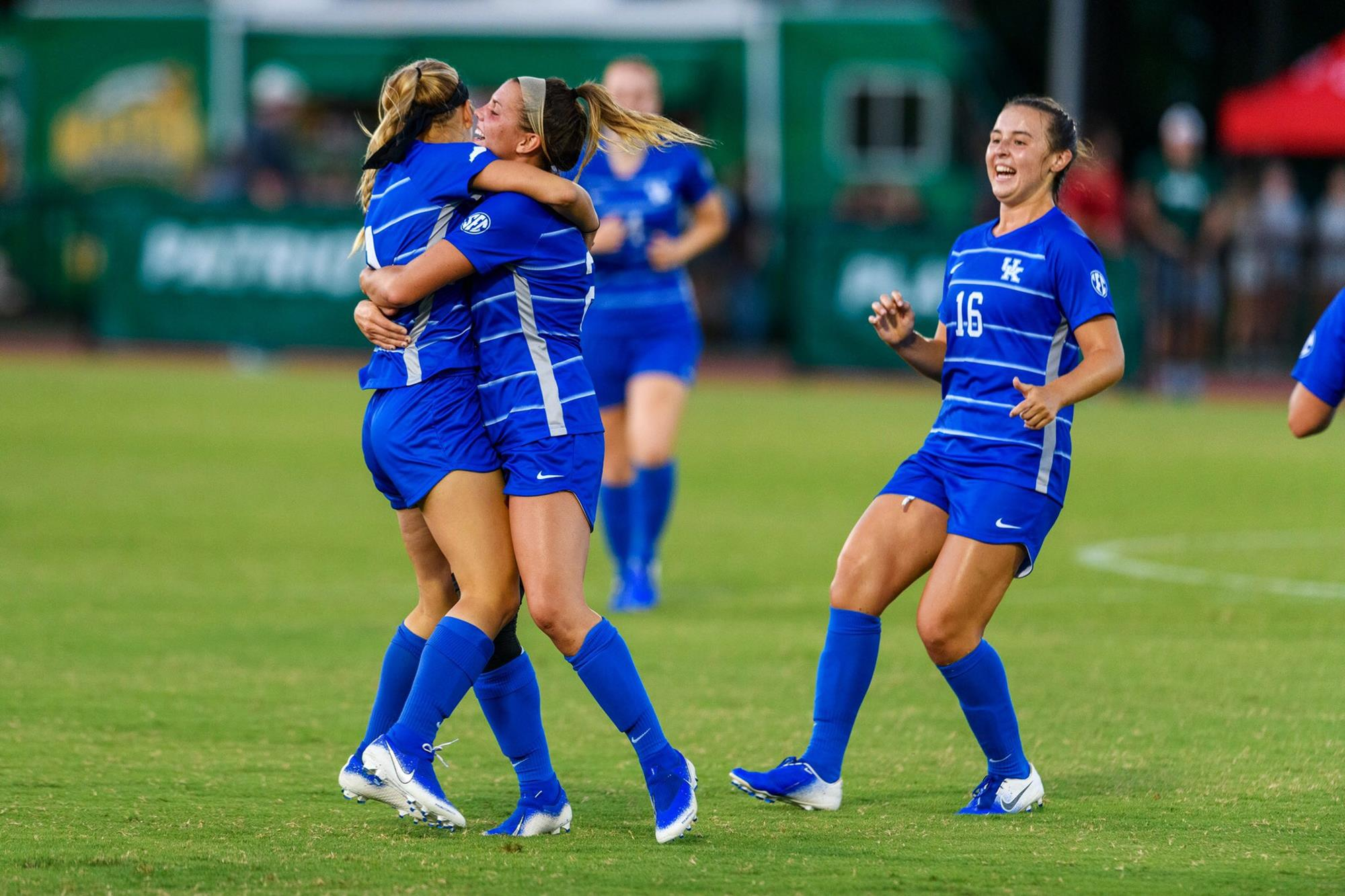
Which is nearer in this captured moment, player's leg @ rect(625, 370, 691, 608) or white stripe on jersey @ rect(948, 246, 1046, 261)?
white stripe on jersey @ rect(948, 246, 1046, 261)

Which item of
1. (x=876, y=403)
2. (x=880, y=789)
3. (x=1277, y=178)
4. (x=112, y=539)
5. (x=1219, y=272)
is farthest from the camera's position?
(x=1277, y=178)

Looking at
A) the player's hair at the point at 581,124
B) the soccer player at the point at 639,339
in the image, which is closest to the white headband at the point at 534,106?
the player's hair at the point at 581,124

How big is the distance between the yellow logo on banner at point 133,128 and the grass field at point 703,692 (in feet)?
40.6

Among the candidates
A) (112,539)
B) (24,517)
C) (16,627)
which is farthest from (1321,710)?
(24,517)

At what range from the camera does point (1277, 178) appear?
22.5m

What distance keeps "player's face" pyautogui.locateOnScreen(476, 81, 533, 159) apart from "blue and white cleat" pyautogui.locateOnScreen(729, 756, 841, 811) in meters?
1.81

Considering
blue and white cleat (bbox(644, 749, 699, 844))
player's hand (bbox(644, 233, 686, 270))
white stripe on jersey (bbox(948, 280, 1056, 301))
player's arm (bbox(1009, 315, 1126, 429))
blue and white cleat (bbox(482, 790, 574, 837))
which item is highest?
white stripe on jersey (bbox(948, 280, 1056, 301))

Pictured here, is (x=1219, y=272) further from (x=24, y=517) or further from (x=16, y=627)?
(x=16, y=627)

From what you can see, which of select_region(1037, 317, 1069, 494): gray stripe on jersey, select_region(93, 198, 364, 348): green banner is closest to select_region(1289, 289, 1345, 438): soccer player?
select_region(1037, 317, 1069, 494): gray stripe on jersey

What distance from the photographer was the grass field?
16.7 feet

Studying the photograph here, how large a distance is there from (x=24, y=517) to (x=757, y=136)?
15464 mm

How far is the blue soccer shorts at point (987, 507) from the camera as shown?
18.4 ft

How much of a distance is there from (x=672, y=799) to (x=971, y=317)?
1573 mm

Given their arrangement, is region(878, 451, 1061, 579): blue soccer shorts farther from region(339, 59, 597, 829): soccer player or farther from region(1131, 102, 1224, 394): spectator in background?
region(1131, 102, 1224, 394): spectator in background
